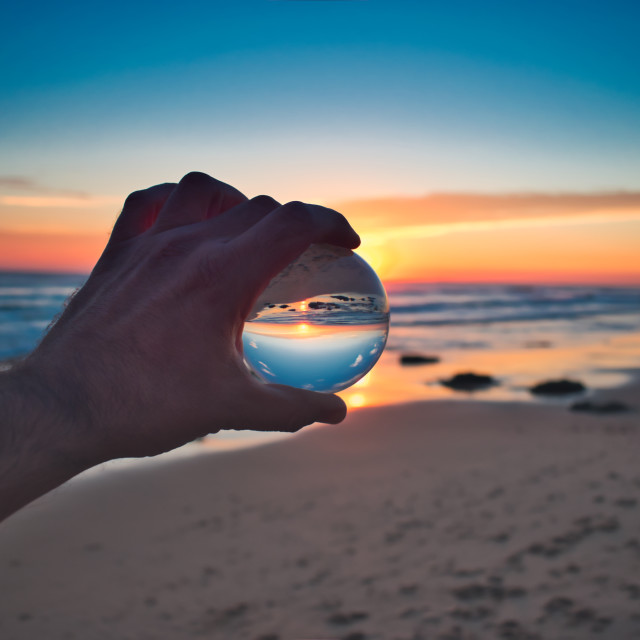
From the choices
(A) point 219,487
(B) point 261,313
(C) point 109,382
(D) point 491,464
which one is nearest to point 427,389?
(D) point 491,464

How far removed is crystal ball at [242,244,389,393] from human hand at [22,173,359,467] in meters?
0.38

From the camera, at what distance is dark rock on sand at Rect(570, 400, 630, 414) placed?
9414mm

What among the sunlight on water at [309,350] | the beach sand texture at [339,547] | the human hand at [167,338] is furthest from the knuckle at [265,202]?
the beach sand texture at [339,547]

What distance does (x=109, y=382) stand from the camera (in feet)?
4.40

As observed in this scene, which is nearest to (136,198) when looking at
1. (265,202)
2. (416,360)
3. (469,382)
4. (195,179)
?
(195,179)

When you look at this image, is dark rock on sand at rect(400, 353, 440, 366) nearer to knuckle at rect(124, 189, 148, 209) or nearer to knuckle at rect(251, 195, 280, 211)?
knuckle at rect(124, 189, 148, 209)

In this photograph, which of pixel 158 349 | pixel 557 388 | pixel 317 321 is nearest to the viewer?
pixel 158 349

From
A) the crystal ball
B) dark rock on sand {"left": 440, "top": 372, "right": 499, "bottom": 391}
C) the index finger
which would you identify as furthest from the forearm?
dark rock on sand {"left": 440, "top": 372, "right": 499, "bottom": 391}

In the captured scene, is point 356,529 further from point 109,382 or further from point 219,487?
point 109,382

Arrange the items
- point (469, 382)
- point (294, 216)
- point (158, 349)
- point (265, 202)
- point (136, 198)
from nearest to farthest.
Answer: point (158, 349)
point (294, 216)
point (265, 202)
point (136, 198)
point (469, 382)

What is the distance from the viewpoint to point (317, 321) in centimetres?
208

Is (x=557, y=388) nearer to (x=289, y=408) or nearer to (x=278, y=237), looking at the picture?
(x=289, y=408)

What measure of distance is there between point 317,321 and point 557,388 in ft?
32.2

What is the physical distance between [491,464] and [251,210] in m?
6.08
